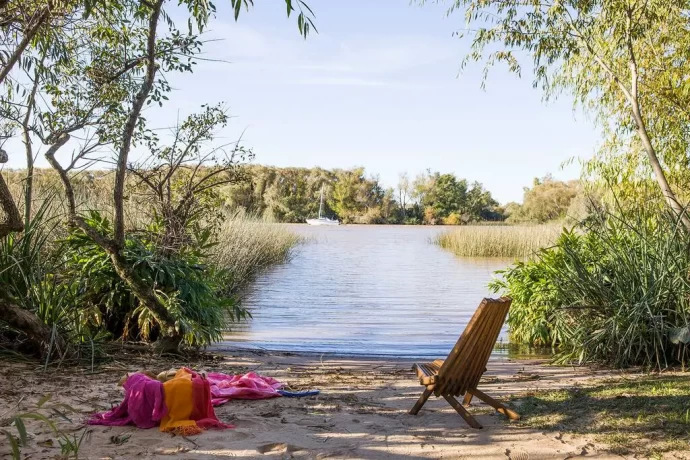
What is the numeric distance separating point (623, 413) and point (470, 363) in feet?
3.40

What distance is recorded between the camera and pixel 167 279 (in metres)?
6.95

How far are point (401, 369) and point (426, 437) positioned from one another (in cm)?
270

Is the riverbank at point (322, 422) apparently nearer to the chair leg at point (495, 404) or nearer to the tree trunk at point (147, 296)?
the chair leg at point (495, 404)

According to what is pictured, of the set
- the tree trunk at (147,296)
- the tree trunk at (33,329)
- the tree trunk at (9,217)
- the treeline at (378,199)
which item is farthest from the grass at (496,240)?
the treeline at (378,199)

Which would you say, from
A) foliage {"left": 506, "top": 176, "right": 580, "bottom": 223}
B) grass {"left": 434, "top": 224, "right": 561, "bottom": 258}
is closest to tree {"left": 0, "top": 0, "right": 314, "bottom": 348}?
grass {"left": 434, "top": 224, "right": 561, "bottom": 258}

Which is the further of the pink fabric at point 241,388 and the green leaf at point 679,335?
the green leaf at point 679,335

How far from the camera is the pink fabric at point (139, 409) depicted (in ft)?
13.8

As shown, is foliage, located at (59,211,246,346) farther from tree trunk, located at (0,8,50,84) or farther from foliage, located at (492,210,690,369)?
foliage, located at (492,210,690,369)

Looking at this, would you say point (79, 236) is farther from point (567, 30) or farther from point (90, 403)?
point (567, 30)

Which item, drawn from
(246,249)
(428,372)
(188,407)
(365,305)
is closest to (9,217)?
(188,407)

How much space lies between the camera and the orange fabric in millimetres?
4117

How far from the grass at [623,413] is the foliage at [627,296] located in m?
0.95

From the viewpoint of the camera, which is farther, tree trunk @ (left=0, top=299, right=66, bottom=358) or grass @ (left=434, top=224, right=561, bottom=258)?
grass @ (left=434, top=224, right=561, bottom=258)

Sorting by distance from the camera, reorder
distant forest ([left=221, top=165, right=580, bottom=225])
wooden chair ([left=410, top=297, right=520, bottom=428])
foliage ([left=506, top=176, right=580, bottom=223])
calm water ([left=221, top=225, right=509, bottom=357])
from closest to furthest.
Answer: wooden chair ([left=410, top=297, right=520, bottom=428]) → calm water ([left=221, top=225, right=509, bottom=357]) → foliage ([left=506, top=176, right=580, bottom=223]) → distant forest ([left=221, top=165, right=580, bottom=225])
